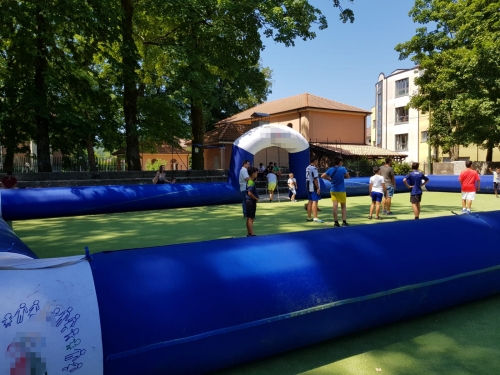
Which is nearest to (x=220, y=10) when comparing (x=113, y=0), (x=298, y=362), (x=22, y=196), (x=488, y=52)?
(x=113, y=0)

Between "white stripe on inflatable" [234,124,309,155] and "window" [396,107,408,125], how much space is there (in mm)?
30208

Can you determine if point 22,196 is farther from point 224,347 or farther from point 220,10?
point 220,10

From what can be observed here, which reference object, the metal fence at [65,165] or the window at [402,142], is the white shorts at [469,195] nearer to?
the metal fence at [65,165]

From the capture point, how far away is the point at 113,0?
16547 mm

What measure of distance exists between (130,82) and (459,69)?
21.7 meters

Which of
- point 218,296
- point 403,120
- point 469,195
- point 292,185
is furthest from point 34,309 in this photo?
point 403,120

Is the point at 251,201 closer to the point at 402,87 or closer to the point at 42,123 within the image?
the point at 42,123

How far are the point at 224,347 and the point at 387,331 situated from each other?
6.29 feet

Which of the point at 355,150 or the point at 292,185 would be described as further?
the point at 355,150

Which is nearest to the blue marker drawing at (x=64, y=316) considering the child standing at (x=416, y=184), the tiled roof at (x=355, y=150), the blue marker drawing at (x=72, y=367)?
the blue marker drawing at (x=72, y=367)

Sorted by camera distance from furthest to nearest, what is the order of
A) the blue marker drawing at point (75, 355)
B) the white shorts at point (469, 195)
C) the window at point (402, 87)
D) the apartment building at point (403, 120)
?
the window at point (402, 87), the apartment building at point (403, 120), the white shorts at point (469, 195), the blue marker drawing at point (75, 355)

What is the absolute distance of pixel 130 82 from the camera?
715 inches

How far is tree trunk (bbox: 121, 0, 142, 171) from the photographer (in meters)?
17.3

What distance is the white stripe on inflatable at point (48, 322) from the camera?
2.44 m
